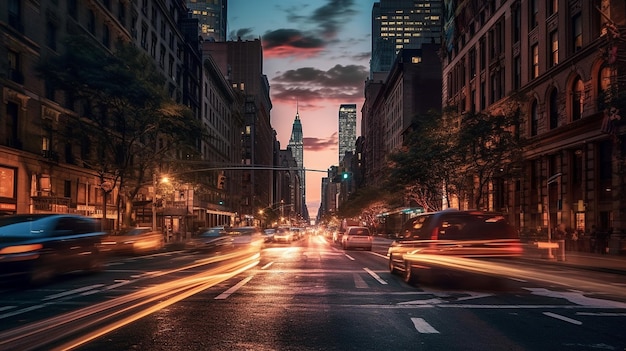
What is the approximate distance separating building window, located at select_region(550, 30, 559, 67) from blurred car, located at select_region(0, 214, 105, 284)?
1372 inches

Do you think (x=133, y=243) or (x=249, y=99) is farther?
(x=249, y=99)

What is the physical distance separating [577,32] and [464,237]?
2981 centimetres

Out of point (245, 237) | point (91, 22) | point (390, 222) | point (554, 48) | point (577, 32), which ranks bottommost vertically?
point (390, 222)

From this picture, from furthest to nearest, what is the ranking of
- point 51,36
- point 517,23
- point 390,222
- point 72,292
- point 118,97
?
point 390,222, point 517,23, point 51,36, point 118,97, point 72,292

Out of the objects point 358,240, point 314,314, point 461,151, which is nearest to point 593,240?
point 461,151

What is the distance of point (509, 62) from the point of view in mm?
48781

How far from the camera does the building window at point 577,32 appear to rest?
122 feet

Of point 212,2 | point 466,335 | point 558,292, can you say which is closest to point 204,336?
point 466,335

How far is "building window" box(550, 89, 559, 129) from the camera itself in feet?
133

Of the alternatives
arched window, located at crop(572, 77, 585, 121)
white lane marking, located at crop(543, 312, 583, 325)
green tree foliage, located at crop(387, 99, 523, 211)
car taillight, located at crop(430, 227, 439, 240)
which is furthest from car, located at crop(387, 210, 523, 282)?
green tree foliage, located at crop(387, 99, 523, 211)

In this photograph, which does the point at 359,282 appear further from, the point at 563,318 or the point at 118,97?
the point at 118,97

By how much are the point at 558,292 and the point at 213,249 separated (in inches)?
713

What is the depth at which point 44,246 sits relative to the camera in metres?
14.6

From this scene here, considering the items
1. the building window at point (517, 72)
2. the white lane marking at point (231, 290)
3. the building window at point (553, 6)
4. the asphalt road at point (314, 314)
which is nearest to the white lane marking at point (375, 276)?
the asphalt road at point (314, 314)
